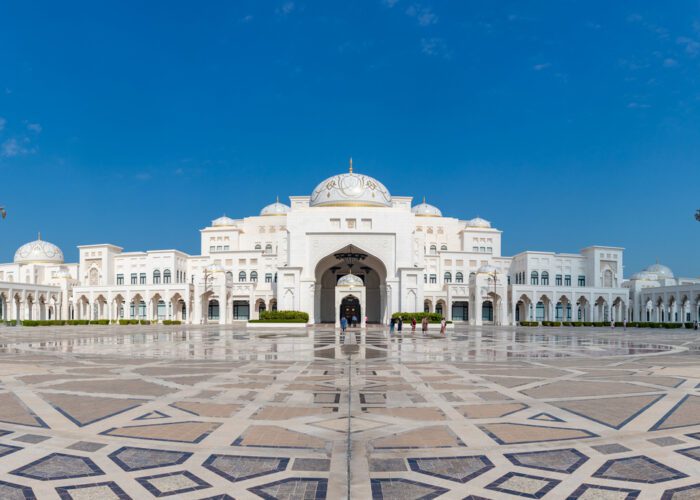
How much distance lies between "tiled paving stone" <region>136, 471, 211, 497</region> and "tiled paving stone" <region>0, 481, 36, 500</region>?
855mm

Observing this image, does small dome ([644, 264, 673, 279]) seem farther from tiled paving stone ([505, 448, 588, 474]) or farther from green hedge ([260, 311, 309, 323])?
tiled paving stone ([505, 448, 588, 474])

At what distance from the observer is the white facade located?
4731 cm

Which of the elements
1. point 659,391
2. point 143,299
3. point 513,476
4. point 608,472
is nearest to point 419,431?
point 513,476

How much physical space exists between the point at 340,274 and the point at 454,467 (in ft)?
178

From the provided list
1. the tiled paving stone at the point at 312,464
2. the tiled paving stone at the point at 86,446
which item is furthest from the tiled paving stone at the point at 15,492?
the tiled paving stone at the point at 312,464

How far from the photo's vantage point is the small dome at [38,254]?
7106 centimetres

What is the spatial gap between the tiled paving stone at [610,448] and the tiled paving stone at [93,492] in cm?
475

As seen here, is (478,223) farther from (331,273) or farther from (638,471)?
(638,471)

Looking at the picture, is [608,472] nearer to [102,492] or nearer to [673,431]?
[673,431]

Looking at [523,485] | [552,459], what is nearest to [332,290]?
[552,459]

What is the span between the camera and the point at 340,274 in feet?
195

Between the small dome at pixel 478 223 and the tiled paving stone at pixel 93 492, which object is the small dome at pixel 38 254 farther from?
the tiled paving stone at pixel 93 492

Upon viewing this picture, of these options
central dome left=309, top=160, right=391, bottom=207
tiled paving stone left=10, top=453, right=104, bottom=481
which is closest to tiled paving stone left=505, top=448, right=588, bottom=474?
tiled paving stone left=10, top=453, right=104, bottom=481

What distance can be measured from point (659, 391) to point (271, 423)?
7.21m
